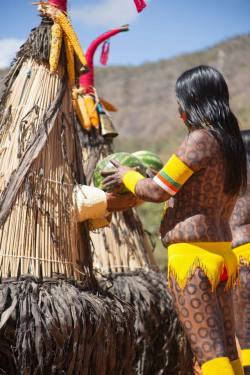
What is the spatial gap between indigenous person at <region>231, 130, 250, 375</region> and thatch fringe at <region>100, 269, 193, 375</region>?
0.93 m

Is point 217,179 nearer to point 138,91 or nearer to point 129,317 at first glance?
point 129,317

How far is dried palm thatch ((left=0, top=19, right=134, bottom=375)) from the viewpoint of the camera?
11.8 ft

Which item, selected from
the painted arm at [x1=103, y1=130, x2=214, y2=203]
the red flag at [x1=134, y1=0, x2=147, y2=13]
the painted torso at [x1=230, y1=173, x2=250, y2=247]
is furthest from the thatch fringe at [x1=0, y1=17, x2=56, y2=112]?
the painted torso at [x1=230, y1=173, x2=250, y2=247]

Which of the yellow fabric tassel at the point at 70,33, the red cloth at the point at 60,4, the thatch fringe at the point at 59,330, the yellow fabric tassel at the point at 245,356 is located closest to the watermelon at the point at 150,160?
the yellow fabric tassel at the point at 70,33

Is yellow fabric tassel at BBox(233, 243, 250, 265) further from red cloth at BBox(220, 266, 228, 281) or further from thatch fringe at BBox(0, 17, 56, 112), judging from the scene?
thatch fringe at BBox(0, 17, 56, 112)

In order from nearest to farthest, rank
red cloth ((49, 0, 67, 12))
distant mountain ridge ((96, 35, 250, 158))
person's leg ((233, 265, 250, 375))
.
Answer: person's leg ((233, 265, 250, 375)) < red cloth ((49, 0, 67, 12)) < distant mountain ridge ((96, 35, 250, 158))

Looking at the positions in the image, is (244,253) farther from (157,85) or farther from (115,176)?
(157,85)

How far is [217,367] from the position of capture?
10.8 feet

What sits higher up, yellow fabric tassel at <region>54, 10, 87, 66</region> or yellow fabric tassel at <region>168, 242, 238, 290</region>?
yellow fabric tassel at <region>54, 10, 87, 66</region>

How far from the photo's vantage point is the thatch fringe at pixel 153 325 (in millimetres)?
5039

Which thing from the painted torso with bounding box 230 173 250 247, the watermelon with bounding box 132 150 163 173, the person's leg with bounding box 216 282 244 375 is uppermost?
the watermelon with bounding box 132 150 163 173

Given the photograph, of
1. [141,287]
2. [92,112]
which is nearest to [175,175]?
[141,287]

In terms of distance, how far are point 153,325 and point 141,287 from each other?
312 mm

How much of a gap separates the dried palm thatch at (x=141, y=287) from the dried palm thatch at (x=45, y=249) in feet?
2.55
